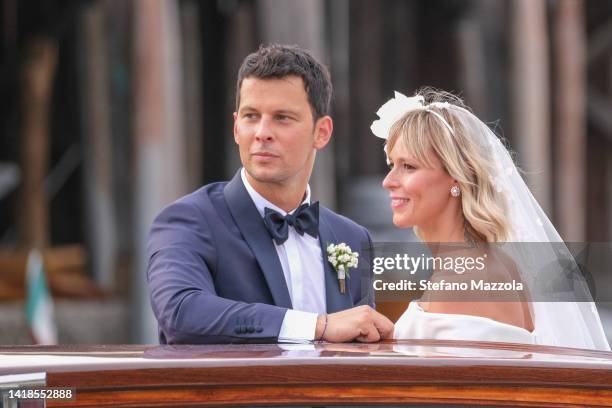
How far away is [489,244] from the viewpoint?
2787 millimetres

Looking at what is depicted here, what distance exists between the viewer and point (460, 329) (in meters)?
2.58

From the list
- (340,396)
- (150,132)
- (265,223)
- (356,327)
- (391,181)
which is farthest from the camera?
(150,132)

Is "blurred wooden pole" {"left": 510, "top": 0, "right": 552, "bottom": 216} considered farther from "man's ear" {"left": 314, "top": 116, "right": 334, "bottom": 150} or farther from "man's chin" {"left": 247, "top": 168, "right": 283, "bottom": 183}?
"man's chin" {"left": 247, "top": 168, "right": 283, "bottom": 183}

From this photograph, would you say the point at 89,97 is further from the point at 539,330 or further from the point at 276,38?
the point at 539,330

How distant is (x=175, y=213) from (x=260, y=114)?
0.31 m

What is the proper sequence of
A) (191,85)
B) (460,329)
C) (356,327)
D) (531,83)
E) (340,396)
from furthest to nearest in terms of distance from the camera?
(191,85) < (531,83) < (460,329) < (356,327) < (340,396)

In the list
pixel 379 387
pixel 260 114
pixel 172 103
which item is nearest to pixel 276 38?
pixel 172 103

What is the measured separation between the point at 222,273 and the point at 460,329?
59cm

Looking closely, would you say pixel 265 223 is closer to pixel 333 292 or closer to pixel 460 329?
pixel 333 292

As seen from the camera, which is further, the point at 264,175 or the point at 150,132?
the point at 150,132

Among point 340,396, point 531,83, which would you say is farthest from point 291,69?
point 531,83

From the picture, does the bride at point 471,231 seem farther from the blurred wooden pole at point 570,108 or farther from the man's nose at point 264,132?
the blurred wooden pole at point 570,108

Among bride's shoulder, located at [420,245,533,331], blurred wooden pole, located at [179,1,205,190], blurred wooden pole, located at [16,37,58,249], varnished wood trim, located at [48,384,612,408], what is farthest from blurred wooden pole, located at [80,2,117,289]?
varnished wood trim, located at [48,384,612,408]

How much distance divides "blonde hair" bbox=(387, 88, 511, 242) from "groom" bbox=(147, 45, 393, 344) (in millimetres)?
255
